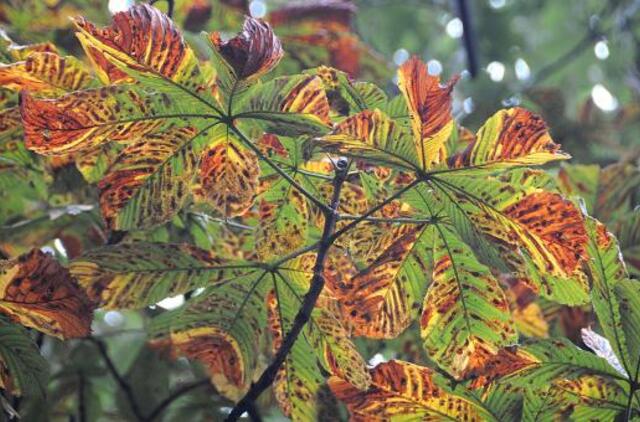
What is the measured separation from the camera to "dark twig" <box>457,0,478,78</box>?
1.64 m

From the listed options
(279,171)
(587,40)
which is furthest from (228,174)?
(587,40)

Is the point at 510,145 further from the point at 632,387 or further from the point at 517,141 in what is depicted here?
the point at 632,387

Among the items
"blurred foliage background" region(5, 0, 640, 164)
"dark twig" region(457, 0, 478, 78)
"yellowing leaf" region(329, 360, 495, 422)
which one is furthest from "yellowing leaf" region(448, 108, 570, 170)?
"dark twig" region(457, 0, 478, 78)

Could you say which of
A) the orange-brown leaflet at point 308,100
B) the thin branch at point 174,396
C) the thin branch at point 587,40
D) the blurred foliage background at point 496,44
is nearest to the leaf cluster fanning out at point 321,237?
the orange-brown leaflet at point 308,100

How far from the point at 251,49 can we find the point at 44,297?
290 millimetres

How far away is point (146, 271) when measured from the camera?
892 millimetres

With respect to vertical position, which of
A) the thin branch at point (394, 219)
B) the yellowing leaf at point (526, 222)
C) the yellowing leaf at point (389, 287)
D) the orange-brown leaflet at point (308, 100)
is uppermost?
the orange-brown leaflet at point (308, 100)

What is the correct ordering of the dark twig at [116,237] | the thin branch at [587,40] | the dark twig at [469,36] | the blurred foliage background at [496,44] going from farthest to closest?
1. the thin branch at [587,40]
2. the dark twig at [469,36]
3. the blurred foliage background at [496,44]
4. the dark twig at [116,237]

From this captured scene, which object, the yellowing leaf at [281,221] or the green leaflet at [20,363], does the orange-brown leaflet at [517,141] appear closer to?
the yellowing leaf at [281,221]

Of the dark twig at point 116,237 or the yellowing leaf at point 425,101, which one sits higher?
the yellowing leaf at point 425,101

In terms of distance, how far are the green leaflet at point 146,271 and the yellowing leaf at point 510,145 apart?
25 cm

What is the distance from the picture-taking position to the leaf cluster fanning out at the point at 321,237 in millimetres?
770

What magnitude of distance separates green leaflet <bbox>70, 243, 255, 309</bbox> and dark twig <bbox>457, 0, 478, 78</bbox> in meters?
0.89

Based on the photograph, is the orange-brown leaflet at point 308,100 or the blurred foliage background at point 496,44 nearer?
the orange-brown leaflet at point 308,100
